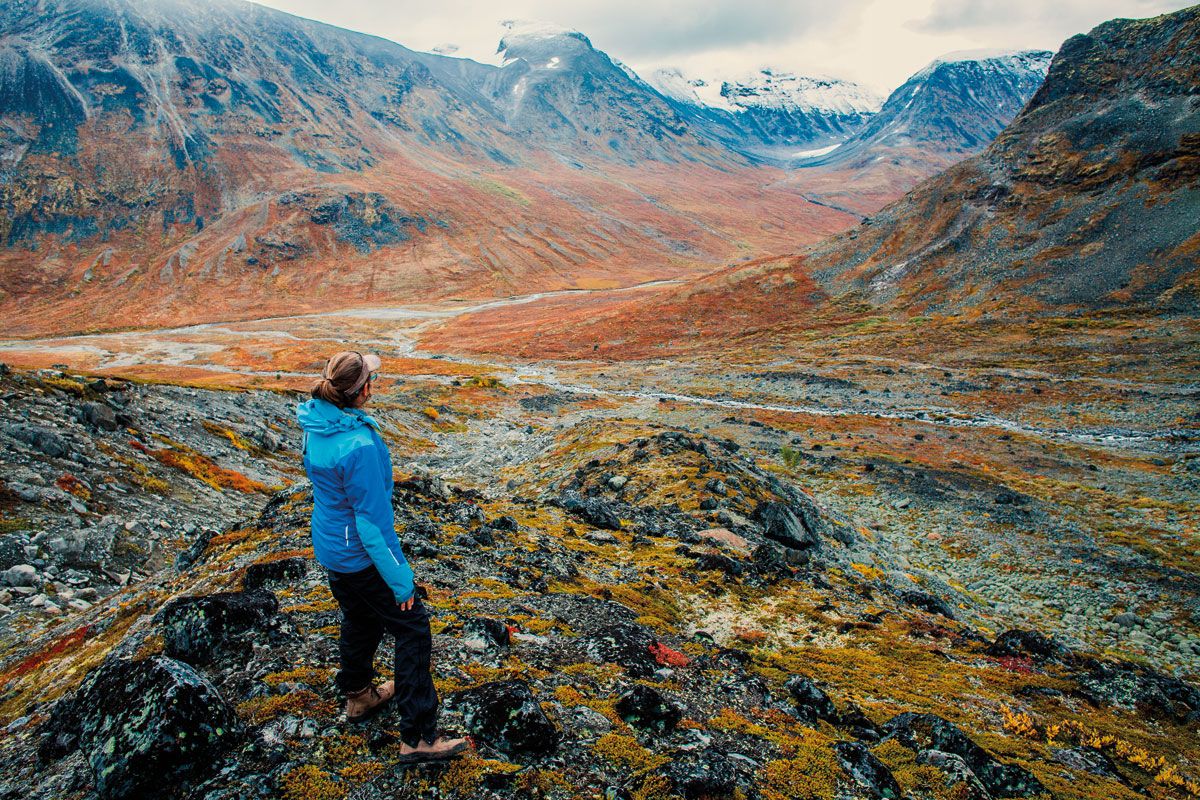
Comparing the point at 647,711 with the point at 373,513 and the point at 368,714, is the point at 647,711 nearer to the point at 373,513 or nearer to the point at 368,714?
the point at 368,714

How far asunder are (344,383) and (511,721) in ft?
14.7

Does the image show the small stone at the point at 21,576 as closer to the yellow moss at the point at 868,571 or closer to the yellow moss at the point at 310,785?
the yellow moss at the point at 310,785

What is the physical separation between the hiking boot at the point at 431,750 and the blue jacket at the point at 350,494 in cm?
155

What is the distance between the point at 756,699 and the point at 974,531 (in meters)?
22.8

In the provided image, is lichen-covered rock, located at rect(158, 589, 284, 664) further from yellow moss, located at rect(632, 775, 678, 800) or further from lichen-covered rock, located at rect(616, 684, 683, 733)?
yellow moss, located at rect(632, 775, 678, 800)

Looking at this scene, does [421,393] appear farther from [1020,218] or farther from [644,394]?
[1020,218]

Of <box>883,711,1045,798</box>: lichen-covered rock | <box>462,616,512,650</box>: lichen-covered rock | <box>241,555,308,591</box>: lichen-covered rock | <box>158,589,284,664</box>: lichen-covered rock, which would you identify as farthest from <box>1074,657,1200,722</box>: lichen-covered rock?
<box>241,555,308,591</box>: lichen-covered rock

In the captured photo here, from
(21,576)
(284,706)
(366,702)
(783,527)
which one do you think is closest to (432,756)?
(366,702)

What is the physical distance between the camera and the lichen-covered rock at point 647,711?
297 inches

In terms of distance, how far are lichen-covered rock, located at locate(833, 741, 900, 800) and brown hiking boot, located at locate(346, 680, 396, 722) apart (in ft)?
19.4

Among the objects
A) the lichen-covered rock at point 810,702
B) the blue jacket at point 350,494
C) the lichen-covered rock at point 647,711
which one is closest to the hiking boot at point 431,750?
the blue jacket at point 350,494

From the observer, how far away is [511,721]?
675cm

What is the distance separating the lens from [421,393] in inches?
2361

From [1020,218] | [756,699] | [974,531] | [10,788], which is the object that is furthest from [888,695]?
[1020,218]
